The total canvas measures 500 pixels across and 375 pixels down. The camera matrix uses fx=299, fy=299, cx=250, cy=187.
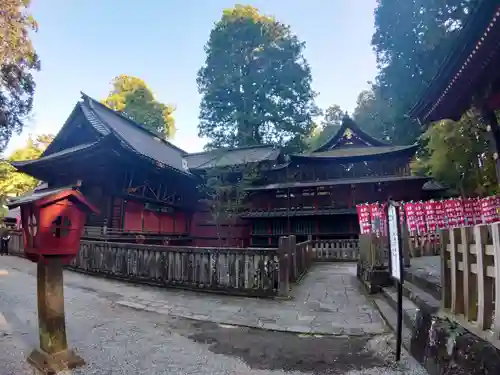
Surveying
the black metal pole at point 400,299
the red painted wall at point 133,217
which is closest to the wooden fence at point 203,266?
the black metal pole at point 400,299

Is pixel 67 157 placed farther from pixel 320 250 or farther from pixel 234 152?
pixel 234 152

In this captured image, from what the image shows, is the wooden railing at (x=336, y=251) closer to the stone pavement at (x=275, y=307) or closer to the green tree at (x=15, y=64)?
the stone pavement at (x=275, y=307)

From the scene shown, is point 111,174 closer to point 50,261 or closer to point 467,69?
point 50,261

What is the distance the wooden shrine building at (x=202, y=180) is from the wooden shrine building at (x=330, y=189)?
0.07 m

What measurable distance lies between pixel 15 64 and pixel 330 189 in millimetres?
20746

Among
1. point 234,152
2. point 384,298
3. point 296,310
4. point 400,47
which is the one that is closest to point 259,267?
point 296,310

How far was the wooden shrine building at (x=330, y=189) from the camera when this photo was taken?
782 inches

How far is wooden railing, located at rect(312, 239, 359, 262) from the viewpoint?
601 inches

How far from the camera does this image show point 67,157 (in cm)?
1373

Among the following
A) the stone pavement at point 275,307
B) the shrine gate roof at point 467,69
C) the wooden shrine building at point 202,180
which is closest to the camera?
the shrine gate roof at point 467,69

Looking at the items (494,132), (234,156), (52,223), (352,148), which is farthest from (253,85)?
(52,223)

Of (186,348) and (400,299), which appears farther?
(186,348)

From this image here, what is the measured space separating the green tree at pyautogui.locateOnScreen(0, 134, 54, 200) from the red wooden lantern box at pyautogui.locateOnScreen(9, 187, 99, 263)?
1794cm

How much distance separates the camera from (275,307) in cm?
601
